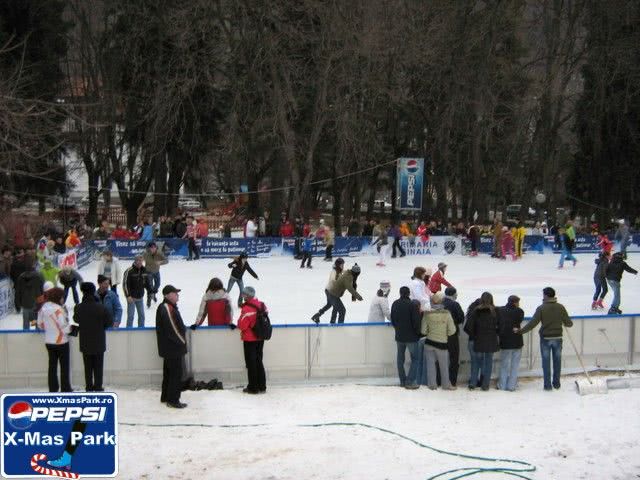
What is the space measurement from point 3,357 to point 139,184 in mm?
31221

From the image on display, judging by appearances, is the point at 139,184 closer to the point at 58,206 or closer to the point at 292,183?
the point at 58,206

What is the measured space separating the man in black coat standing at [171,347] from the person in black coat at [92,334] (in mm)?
643

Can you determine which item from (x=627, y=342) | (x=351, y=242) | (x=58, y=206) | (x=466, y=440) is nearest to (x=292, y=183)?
(x=351, y=242)

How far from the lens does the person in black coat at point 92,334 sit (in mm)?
9867

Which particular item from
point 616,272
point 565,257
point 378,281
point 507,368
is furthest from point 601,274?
point 565,257

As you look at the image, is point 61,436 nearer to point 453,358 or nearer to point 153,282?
point 453,358

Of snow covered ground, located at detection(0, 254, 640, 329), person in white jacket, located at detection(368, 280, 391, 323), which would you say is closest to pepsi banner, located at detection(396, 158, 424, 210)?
snow covered ground, located at detection(0, 254, 640, 329)

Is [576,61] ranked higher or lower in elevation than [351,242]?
higher

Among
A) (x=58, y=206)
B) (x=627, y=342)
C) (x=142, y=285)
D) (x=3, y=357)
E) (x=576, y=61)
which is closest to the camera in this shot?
(x=3, y=357)

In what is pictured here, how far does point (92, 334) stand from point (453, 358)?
173 inches

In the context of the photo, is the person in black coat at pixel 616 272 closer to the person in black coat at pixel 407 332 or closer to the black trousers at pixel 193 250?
the person in black coat at pixel 407 332

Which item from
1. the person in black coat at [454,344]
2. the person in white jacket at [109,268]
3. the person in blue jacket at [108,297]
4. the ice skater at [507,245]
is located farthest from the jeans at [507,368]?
the ice skater at [507,245]

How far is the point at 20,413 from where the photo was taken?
20.4 feet

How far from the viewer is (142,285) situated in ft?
45.9
